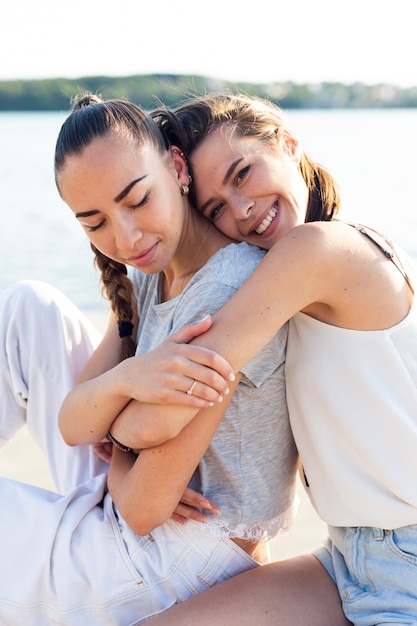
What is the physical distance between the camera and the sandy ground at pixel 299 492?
10.2 feet

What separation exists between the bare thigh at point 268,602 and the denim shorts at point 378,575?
2.0 inches

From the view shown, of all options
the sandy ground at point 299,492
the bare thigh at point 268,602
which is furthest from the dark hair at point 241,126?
the sandy ground at point 299,492

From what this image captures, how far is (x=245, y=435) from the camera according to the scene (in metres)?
2.10

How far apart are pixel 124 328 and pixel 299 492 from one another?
1.40 m

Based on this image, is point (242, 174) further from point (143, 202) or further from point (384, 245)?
point (384, 245)

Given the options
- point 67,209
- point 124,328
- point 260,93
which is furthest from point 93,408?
point 260,93

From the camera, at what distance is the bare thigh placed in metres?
1.97

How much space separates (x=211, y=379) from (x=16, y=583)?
2.32 ft

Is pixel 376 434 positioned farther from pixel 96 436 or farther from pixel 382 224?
pixel 382 224

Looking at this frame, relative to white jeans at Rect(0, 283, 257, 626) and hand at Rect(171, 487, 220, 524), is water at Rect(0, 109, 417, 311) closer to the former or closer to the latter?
hand at Rect(171, 487, 220, 524)

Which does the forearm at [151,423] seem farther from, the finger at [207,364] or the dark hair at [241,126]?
the dark hair at [241,126]

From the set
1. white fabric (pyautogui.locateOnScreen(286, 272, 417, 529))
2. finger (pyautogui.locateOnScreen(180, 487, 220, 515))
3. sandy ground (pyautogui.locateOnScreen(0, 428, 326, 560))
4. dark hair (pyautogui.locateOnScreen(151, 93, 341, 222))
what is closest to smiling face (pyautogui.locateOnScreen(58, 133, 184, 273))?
dark hair (pyautogui.locateOnScreen(151, 93, 341, 222))

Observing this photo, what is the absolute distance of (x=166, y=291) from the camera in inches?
98.7

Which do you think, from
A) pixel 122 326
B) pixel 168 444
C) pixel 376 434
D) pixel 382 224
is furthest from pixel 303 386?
pixel 382 224
